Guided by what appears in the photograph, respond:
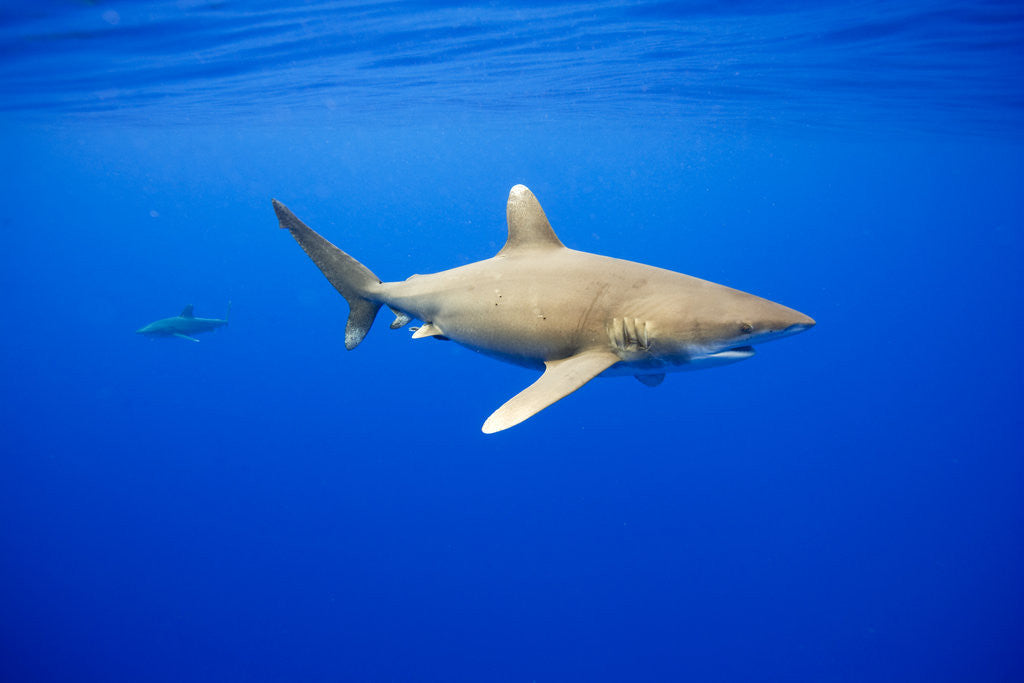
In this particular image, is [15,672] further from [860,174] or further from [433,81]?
[860,174]

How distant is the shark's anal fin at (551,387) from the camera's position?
122 inches

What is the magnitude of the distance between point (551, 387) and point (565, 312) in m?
0.85

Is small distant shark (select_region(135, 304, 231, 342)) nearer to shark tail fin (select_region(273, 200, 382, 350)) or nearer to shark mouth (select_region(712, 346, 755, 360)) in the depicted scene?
shark tail fin (select_region(273, 200, 382, 350))

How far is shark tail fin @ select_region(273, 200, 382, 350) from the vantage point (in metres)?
5.45

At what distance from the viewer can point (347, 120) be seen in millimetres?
27141

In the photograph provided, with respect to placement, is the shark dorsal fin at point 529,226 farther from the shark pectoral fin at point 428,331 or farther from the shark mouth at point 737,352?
the shark mouth at point 737,352

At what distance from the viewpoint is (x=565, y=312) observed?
403 cm

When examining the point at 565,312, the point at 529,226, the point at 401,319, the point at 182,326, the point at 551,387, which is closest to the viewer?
the point at 551,387

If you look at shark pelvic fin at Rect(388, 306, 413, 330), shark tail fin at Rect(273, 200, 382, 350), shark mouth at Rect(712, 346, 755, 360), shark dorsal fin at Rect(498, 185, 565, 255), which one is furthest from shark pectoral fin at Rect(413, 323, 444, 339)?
shark mouth at Rect(712, 346, 755, 360)

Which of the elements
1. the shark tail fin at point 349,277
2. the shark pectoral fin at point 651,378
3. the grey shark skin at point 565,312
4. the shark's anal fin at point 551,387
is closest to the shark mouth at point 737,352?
the grey shark skin at point 565,312

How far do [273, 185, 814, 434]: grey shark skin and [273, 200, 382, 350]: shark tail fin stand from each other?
17 millimetres

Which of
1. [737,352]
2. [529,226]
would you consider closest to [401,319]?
[529,226]

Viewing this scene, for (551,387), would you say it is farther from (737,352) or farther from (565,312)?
(737,352)

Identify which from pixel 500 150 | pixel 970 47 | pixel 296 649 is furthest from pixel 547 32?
pixel 500 150
